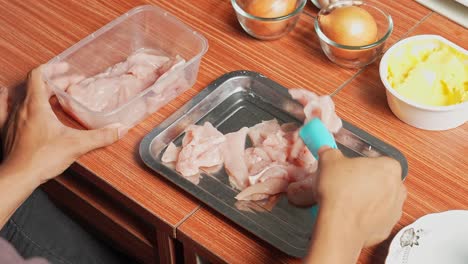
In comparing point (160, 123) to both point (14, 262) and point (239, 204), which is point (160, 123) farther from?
point (14, 262)

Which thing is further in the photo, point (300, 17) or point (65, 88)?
point (300, 17)

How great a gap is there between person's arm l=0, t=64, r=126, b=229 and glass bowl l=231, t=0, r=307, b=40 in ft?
1.06

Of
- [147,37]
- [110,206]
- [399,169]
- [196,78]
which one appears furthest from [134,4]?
[399,169]

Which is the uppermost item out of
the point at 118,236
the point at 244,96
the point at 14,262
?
the point at 244,96

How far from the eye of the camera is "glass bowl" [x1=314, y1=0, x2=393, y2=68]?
133cm

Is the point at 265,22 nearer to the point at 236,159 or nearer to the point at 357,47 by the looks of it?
the point at 357,47

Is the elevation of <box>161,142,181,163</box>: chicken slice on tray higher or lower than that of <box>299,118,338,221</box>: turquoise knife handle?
lower

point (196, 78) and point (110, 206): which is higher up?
point (196, 78)

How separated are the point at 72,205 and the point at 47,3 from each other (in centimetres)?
42

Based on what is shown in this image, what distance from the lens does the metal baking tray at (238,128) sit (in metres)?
1.13

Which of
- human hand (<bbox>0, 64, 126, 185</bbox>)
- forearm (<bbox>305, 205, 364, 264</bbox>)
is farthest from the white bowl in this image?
human hand (<bbox>0, 64, 126, 185</bbox>)

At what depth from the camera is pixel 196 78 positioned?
1360mm

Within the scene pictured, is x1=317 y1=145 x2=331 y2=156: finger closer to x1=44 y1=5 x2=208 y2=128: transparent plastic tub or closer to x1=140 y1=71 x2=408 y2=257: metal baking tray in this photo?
x1=140 y1=71 x2=408 y2=257: metal baking tray

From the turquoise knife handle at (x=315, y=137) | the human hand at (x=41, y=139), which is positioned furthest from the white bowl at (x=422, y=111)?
the human hand at (x=41, y=139)
